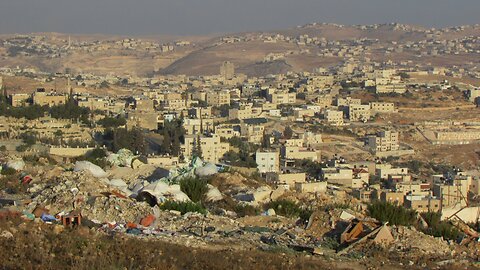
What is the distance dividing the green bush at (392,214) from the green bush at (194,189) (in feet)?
7.20

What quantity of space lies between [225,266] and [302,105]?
41.1 meters

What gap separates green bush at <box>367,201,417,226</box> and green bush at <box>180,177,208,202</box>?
7.20 ft

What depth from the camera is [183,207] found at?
1048 centimetres

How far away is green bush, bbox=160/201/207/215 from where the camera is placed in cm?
1041

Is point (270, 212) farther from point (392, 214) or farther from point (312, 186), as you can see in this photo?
point (312, 186)

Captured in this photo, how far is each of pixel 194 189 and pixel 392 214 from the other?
2.61 metres

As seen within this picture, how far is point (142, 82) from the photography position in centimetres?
6762

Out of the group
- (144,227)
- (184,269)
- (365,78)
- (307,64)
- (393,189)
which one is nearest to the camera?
(184,269)

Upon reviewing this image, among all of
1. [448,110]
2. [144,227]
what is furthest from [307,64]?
[144,227]

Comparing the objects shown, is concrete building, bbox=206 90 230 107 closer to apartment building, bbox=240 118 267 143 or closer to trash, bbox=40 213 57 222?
apartment building, bbox=240 118 267 143

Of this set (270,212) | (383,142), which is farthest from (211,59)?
(270,212)

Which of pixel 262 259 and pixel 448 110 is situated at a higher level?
pixel 262 259

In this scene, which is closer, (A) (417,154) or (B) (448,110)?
(A) (417,154)

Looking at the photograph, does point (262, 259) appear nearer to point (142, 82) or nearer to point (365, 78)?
point (365, 78)
